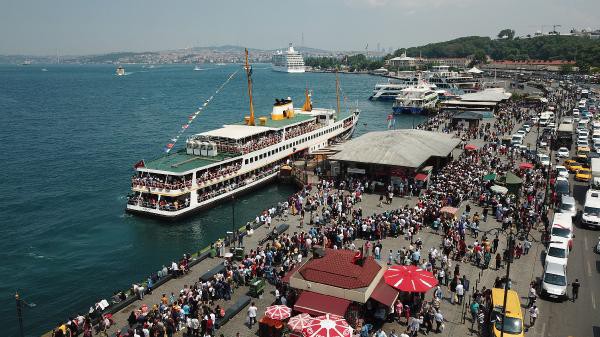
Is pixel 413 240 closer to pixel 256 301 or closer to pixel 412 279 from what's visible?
pixel 412 279

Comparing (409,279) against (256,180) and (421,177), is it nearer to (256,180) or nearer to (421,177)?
(421,177)

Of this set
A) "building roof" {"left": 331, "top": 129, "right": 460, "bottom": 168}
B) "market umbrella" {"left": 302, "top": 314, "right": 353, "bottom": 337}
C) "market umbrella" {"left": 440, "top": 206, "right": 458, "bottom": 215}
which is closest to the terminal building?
"building roof" {"left": 331, "top": 129, "right": 460, "bottom": 168}

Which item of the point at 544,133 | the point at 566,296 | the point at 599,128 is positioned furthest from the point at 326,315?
the point at 599,128

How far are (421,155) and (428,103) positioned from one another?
72.9 meters

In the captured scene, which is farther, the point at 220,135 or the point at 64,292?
the point at 220,135

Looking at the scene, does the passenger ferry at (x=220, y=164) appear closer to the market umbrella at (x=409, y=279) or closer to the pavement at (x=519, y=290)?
the pavement at (x=519, y=290)

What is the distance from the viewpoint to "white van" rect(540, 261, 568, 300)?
21.5 m

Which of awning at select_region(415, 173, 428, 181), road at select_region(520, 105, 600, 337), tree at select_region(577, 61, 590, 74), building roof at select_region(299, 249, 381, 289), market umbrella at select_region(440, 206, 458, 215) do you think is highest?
tree at select_region(577, 61, 590, 74)

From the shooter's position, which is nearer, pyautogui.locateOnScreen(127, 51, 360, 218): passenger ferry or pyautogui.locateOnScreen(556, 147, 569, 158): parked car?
pyautogui.locateOnScreen(127, 51, 360, 218): passenger ferry

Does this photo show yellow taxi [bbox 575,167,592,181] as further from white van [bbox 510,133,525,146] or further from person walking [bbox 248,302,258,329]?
person walking [bbox 248,302,258,329]

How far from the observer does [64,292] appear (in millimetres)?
28266

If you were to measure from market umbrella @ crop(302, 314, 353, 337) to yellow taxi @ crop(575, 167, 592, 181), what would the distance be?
33121mm

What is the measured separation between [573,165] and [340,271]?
3538 centimetres

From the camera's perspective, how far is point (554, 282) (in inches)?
861
